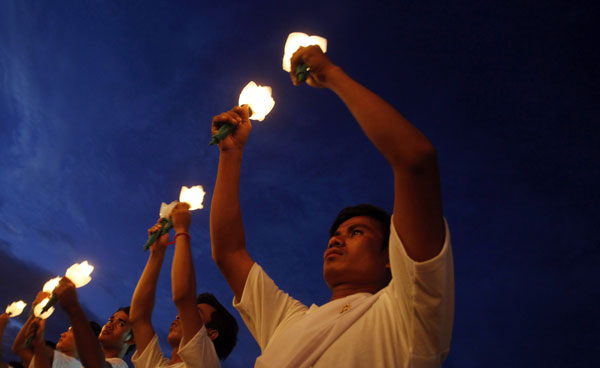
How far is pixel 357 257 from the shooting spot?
2490mm

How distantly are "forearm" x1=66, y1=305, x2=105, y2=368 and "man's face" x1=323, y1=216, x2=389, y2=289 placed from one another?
10.0 feet

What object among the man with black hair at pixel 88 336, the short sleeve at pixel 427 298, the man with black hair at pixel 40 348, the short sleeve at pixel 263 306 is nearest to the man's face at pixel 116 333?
the man with black hair at pixel 88 336

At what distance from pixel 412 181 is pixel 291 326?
1.18m

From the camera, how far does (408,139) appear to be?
161 centimetres

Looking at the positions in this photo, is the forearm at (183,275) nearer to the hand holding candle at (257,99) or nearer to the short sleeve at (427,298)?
the hand holding candle at (257,99)

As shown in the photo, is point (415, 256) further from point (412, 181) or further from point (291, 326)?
point (291, 326)

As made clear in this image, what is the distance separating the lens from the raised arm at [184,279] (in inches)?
133

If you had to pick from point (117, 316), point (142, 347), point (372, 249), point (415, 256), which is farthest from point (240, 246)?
point (117, 316)

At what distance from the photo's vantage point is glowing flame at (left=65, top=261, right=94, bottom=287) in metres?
5.07

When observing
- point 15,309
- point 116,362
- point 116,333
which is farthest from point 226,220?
point 15,309

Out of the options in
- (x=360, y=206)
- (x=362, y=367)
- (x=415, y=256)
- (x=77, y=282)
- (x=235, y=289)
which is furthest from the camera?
(x=77, y=282)

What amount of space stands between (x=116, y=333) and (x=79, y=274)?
3.51 ft

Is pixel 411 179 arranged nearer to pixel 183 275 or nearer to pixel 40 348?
pixel 183 275

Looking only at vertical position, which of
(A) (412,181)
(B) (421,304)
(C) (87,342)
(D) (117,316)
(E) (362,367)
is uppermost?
(D) (117,316)
